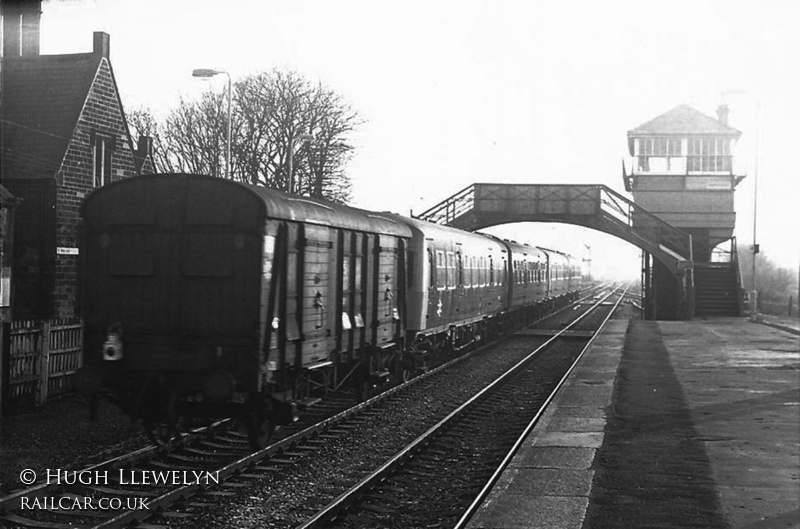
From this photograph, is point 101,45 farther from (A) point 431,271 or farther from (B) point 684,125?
(B) point 684,125

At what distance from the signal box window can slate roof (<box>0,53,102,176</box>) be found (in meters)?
0.88

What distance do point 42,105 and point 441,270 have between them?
12536 millimetres

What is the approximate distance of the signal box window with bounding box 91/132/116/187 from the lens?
24.8 metres

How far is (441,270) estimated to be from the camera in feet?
63.4

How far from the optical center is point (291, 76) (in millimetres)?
48781

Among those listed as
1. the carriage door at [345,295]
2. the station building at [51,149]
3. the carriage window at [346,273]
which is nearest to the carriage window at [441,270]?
the carriage door at [345,295]

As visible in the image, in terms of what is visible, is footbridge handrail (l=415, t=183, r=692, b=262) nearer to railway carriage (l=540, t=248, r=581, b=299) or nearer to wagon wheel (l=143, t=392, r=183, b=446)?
railway carriage (l=540, t=248, r=581, b=299)

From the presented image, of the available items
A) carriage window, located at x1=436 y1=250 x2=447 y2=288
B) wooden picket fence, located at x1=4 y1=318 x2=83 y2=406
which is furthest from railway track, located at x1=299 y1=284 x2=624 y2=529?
wooden picket fence, located at x1=4 y1=318 x2=83 y2=406

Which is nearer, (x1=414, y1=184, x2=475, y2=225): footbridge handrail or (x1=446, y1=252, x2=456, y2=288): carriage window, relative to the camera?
(x1=446, y1=252, x2=456, y2=288): carriage window

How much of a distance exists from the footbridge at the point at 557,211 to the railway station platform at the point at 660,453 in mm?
17204

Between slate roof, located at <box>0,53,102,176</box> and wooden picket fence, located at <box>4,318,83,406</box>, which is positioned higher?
slate roof, located at <box>0,53,102,176</box>

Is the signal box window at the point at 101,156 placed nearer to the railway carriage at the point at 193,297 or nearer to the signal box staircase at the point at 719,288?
the railway carriage at the point at 193,297

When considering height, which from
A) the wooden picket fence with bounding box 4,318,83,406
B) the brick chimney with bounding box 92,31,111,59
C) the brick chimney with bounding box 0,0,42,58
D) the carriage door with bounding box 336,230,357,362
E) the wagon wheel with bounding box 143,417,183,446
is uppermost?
the brick chimney with bounding box 0,0,42,58

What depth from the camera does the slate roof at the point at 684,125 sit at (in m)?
43.6
